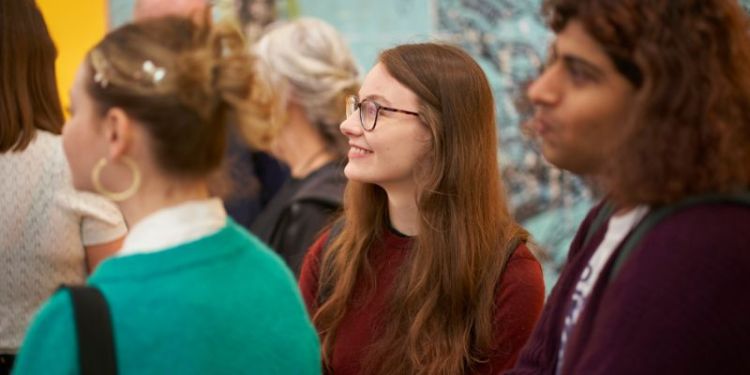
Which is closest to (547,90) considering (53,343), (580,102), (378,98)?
(580,102)

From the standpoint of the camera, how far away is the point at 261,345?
75.0 inches

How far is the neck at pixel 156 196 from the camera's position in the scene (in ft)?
6.34

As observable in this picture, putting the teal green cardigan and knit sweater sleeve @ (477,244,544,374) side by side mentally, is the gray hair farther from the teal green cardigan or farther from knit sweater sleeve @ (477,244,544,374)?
the teal green cardigan

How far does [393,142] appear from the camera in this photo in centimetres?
292

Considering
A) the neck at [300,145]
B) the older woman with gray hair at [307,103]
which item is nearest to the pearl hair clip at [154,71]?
the older woman with gray hair at [307,103]

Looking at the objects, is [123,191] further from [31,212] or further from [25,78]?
[25,78]

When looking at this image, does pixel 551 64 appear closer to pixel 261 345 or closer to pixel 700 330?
pixel 700 330

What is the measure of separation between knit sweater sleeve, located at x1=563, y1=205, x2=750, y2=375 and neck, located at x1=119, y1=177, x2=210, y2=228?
0.75 meters

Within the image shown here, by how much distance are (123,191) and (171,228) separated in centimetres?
12

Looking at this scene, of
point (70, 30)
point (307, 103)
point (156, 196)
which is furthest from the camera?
point (70, 30)

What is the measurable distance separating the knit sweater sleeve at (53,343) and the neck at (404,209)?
1326 mm

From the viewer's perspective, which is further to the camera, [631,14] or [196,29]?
[196,29]

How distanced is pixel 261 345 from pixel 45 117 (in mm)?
1265

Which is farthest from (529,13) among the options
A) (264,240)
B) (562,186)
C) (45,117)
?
(45,117)
